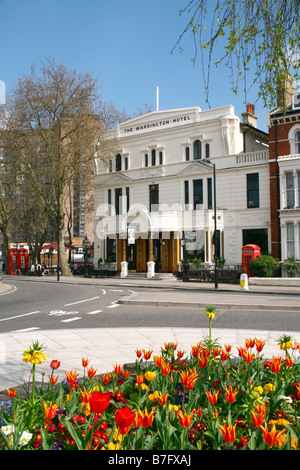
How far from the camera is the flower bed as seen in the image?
2748mm

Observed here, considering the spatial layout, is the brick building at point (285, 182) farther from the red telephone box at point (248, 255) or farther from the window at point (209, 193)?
the window at point (209, 193)

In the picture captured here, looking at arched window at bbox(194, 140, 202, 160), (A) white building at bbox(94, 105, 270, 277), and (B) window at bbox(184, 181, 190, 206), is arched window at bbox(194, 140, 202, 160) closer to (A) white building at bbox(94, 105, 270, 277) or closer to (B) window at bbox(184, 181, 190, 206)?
(A) white building at bbox(94, 105, 270, 277)

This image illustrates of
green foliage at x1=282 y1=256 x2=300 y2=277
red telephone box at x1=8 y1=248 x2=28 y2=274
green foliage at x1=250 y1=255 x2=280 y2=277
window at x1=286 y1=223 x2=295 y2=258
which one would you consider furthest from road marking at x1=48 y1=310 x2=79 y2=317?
red telephone box at x1=8 y1=248 x2=28 y2=274

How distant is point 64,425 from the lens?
3131mm

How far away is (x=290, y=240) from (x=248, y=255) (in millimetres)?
3190

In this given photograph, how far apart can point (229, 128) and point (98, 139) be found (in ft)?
41.4

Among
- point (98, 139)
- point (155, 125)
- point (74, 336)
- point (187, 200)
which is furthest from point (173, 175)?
point (74, 336)

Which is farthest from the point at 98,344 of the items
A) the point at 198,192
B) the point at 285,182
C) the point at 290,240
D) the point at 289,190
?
the point at 198,192

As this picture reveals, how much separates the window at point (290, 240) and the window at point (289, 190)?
4.79 ft

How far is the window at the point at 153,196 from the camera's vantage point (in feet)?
126

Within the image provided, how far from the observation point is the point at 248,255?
98.2 ft

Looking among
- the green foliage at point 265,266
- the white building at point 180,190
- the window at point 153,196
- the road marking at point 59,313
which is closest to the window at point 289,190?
the white building at point 180,190

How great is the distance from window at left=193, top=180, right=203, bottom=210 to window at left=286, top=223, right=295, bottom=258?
807 centimetres
